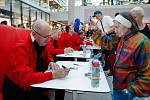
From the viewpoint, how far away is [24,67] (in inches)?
99.7

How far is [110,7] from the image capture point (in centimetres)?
1564

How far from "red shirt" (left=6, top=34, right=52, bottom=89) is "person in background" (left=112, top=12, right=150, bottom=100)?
2.28ft

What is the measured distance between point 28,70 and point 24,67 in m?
0.05

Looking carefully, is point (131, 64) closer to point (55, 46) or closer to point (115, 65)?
point (115, 65)

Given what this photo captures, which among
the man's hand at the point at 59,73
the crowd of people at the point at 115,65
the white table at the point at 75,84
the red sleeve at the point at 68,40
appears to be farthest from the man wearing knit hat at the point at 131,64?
the red sleeve at the point at 68,40

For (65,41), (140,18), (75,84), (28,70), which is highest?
(140,18)

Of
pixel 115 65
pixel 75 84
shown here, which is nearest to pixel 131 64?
pixel 115 65

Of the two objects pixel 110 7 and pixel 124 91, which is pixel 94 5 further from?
pixel 124 91

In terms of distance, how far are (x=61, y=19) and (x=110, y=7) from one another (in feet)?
39.3

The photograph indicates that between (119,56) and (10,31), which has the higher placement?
(10,31)

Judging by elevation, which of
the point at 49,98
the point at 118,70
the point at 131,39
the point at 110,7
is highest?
the point at 110,7

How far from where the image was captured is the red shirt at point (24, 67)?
250 centimetres

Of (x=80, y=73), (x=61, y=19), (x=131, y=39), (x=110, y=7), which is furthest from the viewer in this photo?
(x=61, y=19)

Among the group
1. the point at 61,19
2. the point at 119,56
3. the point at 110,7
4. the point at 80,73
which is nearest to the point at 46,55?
the point at 80,73
